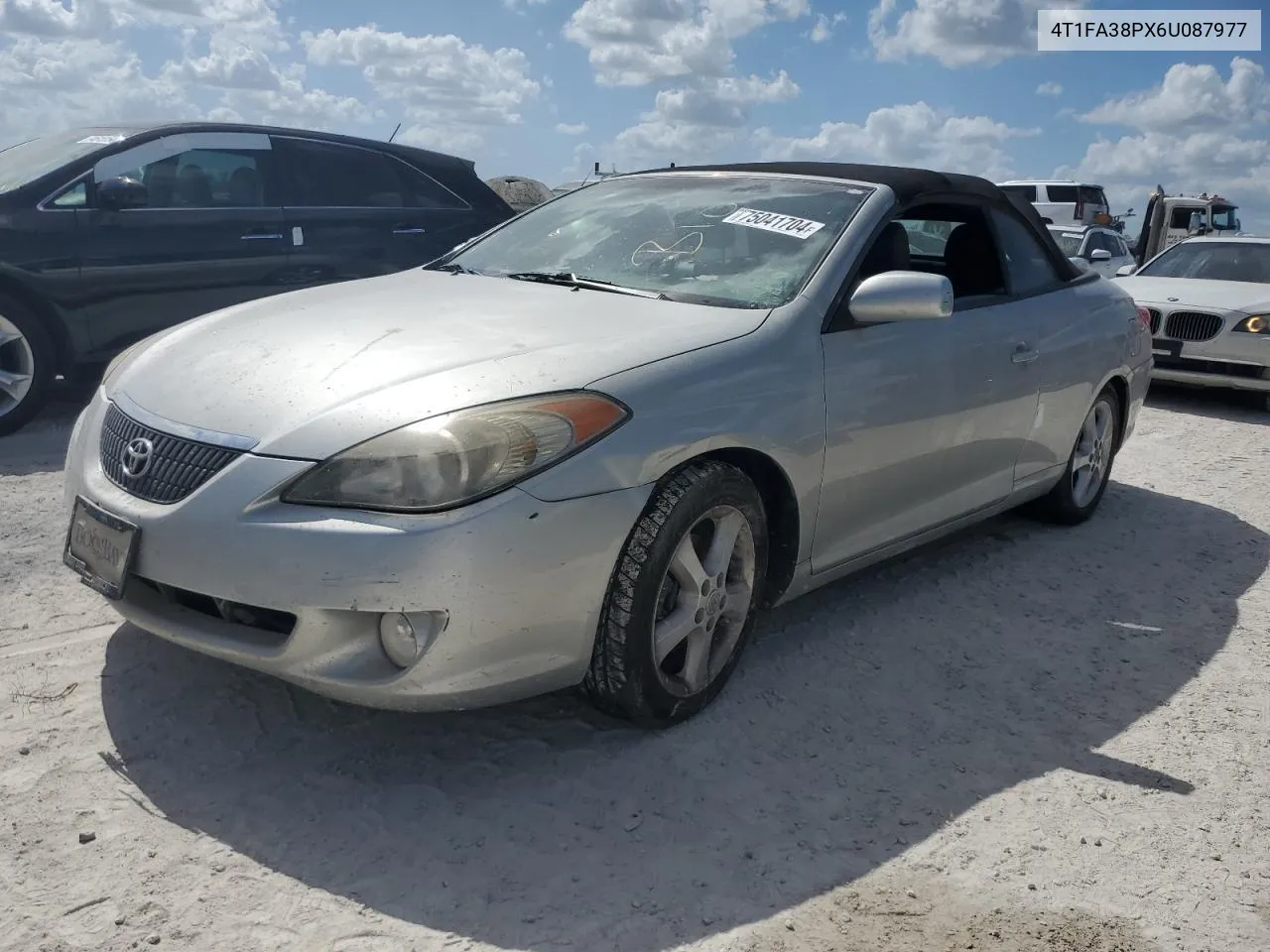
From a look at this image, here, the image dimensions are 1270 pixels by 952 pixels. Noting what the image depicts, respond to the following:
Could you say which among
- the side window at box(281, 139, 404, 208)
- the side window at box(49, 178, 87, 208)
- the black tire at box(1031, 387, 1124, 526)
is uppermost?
the side window at box(281, 139, 404, 208)

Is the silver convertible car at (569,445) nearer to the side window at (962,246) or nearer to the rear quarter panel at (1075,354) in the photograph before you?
the side window at (962,246)

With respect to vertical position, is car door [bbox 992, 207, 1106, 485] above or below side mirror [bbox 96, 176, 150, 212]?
below

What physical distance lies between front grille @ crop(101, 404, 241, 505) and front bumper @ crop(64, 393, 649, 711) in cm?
4

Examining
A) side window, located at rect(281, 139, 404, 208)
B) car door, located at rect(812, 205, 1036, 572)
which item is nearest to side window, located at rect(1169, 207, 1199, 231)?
side window, located at rect(281, 139, 404, 208)

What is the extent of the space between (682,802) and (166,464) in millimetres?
1464

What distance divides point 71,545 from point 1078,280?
4.12 meters

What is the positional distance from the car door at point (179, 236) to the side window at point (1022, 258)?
4080mm

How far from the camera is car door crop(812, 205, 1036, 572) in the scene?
3510 millimetres

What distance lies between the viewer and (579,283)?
375 centimetres

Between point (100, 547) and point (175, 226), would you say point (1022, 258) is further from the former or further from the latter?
point (175, 226)

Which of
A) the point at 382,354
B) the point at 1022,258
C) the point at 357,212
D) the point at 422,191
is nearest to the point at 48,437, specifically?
the point at 357,212

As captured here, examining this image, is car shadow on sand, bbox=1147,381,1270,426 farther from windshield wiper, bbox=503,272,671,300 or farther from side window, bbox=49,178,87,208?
side window, bbox=49,178,87,208

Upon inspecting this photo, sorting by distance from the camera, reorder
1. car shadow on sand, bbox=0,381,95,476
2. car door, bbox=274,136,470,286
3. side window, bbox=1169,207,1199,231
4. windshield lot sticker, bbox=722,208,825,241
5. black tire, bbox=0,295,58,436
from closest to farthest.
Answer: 1. windshield lot sticker, bbox=722,208,825,241
2. car shadow on sand, bbox=0,381,95,476
3. black tire, bbox=0,295,58,436
4. car door, bbox=274,136,470,286
5. side window, bbox=1169,207,1199,231

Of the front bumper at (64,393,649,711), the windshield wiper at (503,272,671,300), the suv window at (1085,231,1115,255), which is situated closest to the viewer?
the front bumper at (64,393,649,711)
